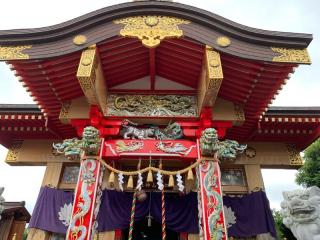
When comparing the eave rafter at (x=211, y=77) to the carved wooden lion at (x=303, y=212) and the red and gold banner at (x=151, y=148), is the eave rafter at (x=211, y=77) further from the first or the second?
the carved wooden lion at (x=303, y=212)

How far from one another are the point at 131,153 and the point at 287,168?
220 inches

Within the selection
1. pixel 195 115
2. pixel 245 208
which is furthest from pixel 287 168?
pixel 195 115

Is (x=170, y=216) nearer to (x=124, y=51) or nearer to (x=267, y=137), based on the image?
(x=267, y=137)

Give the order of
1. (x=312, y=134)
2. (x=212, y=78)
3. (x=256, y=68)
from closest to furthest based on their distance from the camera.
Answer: (x=212, y=78)
(x=256, y=68)
(x=312, y=134)

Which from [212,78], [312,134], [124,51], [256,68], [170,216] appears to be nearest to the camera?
[212,78]

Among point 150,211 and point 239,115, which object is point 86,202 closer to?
point 150,211

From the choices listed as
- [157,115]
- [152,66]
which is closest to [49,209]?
[157,115]

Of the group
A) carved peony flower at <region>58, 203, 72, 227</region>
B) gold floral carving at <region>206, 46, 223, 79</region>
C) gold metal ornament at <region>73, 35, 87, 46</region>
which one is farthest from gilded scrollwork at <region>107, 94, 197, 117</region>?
carved peony flower at <region>58, 203, 72, 227</region>

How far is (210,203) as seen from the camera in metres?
5.91

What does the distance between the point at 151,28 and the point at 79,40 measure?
5.96 feet

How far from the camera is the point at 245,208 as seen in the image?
7828mm

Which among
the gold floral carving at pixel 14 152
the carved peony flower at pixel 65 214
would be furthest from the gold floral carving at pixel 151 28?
the gold floral carving at pixel 14 152

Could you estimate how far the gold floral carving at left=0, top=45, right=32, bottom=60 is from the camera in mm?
6094

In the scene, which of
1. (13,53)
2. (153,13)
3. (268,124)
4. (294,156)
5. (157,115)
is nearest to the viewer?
(13,53)
